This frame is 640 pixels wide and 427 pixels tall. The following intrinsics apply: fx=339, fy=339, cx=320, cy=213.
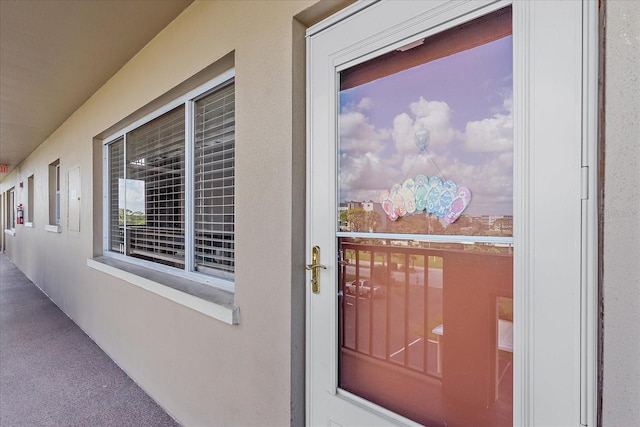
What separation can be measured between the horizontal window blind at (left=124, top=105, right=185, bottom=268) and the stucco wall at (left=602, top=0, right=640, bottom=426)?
89.2 inches

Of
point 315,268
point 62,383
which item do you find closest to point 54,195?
point 62,383

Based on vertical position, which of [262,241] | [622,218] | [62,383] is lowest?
[62,383]

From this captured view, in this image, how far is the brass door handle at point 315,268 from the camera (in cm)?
140

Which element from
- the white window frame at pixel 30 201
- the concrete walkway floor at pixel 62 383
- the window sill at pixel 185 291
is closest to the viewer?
the window sill at pixel 185 291

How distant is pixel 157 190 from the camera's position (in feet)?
8.89

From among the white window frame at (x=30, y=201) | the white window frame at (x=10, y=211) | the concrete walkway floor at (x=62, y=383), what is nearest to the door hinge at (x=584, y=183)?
the concrete walkway floor at (x=62, y=383)

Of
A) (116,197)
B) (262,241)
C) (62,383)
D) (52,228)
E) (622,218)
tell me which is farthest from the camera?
(52,228)

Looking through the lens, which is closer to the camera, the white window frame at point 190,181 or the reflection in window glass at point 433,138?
the reflection in window glass at point 433,138

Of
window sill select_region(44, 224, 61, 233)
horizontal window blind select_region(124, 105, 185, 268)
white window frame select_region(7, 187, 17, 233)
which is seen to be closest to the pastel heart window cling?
horizontal window blind select_region(124, 105, 185, 268)

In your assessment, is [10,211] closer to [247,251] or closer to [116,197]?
[116,197]

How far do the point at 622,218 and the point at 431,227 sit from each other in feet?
1.50

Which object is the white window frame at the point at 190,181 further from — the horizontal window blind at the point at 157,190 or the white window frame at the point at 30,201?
the white window frame at the point at 30,201

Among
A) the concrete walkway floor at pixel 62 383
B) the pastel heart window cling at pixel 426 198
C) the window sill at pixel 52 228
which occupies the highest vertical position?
the pastel heart window cling at pixel 426 198

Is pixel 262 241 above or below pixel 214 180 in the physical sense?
below
